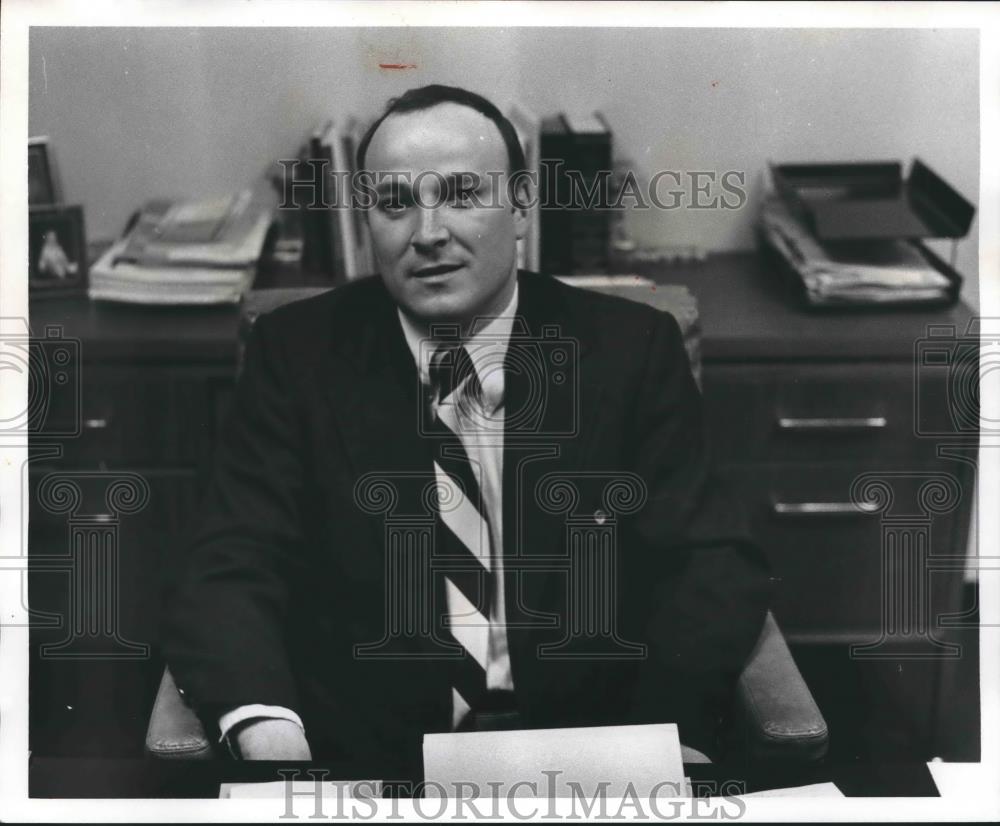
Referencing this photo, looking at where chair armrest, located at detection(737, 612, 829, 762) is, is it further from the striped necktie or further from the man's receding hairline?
the man's receding hairline

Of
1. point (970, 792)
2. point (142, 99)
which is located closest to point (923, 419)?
point (970, 792)

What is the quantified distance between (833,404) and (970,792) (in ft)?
1.76

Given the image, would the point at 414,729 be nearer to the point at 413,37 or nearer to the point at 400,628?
the point at 400,628

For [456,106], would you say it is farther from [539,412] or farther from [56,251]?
[56,251]

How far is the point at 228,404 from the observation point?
1.71 metres

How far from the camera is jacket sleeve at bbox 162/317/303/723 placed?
1.63 m

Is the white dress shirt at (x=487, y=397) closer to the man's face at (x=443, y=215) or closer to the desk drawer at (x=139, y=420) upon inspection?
the man's face at (x=443, y=215)

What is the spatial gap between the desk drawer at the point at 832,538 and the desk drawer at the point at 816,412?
27 mm

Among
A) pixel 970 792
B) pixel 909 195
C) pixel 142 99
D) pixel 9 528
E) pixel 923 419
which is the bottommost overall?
pixel 970 792

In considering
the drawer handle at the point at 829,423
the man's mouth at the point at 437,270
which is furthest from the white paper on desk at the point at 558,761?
the man's mouth at the point at 437,270

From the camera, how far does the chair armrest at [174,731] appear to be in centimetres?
156

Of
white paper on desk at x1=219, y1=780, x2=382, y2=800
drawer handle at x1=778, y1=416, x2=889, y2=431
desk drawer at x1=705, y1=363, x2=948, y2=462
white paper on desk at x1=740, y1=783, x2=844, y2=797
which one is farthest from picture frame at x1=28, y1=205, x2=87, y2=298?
white paper on desk at x1=740, y1=783, x2=844, y2=797

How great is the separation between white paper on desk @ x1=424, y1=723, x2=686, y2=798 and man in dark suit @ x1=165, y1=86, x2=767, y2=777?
0.02m

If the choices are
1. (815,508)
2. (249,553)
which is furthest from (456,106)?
(815,508)
